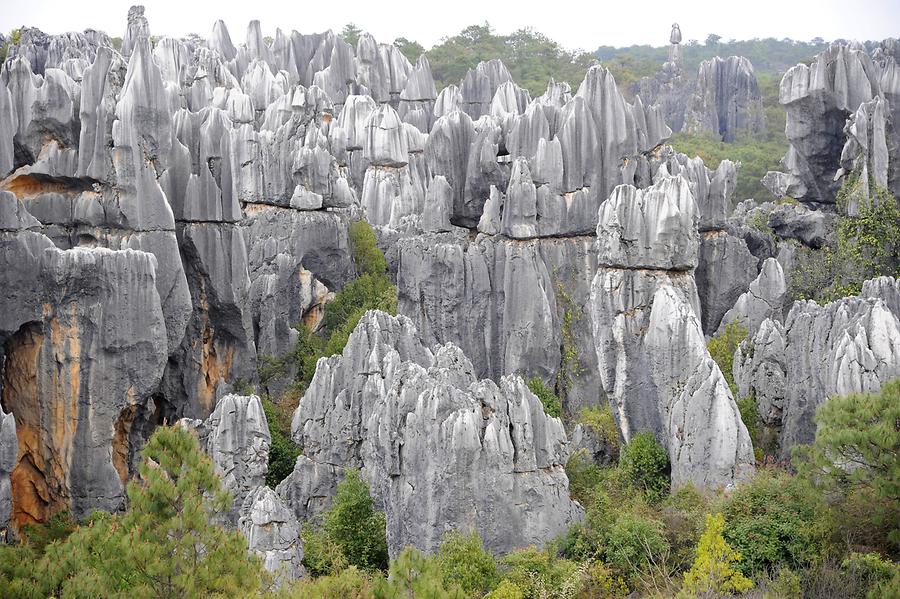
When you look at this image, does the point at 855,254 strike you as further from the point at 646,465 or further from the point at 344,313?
the point at 344,313

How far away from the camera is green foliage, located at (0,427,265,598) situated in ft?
40.0

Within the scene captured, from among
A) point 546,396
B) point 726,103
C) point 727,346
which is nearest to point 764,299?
point 727,346

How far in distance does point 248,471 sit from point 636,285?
27.5 feet

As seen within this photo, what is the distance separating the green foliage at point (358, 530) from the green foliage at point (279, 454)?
3374 millimetres

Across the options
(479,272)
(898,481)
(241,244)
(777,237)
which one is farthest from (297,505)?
(777,237)

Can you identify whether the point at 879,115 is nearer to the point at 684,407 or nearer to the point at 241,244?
the point at 684,407

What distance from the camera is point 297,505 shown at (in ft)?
69.4

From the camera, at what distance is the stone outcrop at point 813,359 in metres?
18.8

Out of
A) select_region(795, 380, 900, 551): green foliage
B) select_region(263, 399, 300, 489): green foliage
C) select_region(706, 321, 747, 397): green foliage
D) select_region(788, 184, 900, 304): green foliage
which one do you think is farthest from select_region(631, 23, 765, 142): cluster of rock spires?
select_region(795, 380, 900, 551): green foliage

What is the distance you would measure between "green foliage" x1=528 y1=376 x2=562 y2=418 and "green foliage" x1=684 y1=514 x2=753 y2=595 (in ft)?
35.1

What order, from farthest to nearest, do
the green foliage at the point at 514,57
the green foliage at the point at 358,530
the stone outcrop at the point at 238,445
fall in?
1. the green foliage at the point at 514,57
2. the stone outcrop at the point at 238,445
3. the green foliage at the point at 358,530

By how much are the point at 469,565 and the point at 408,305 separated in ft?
43.7

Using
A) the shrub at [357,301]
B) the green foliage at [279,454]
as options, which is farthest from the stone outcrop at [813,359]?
the shrub at [357,301]

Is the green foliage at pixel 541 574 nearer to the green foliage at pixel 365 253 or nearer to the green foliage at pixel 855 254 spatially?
the green foliage at pixel 855 254
